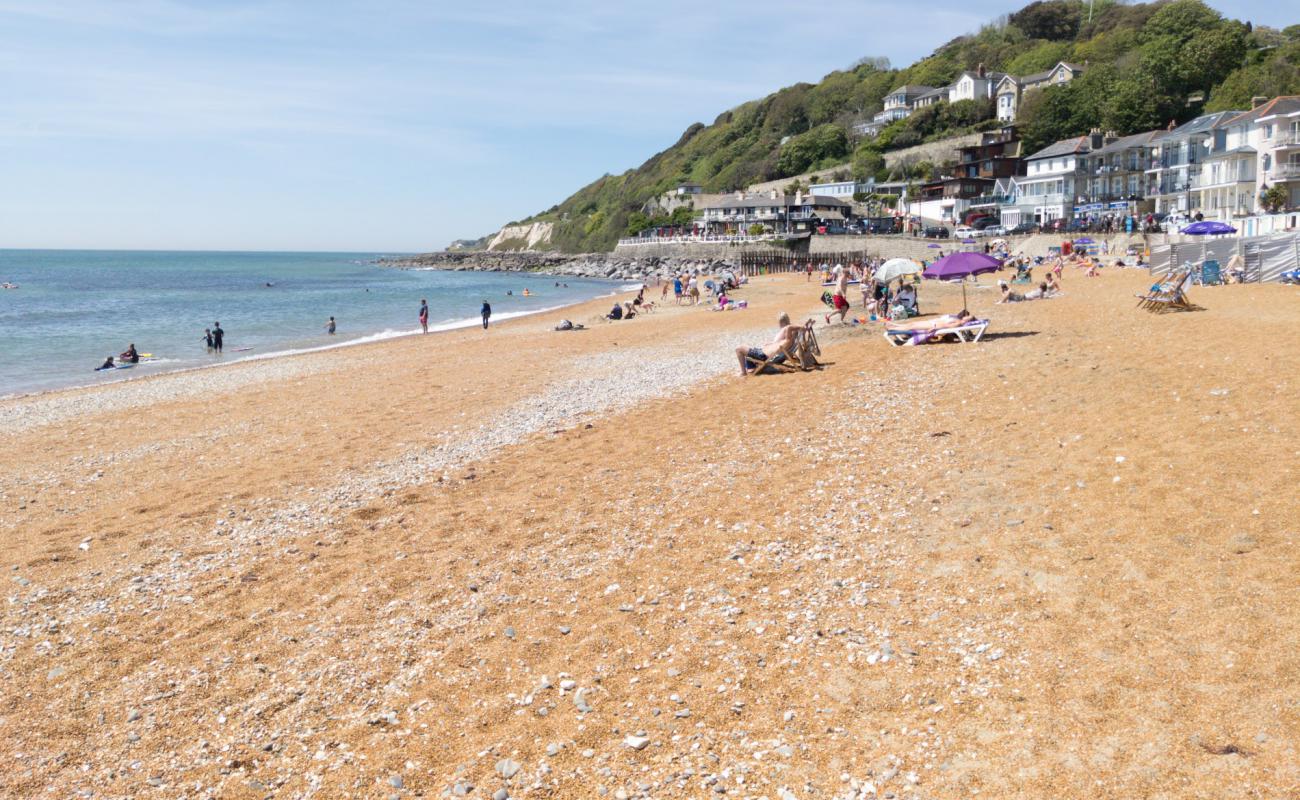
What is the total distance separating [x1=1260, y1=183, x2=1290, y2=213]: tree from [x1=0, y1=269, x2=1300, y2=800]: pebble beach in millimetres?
43501

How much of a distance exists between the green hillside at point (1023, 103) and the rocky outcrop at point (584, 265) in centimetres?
1120

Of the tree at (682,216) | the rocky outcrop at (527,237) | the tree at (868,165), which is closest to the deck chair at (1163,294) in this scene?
the tree at (868,165)

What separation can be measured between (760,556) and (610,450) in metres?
4.53

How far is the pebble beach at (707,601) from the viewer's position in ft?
15.6

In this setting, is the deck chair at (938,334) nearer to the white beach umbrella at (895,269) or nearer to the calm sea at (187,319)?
the white beach umbrella at (895,269)

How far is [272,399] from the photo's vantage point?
1870cm

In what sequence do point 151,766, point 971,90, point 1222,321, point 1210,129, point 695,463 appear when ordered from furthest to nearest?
point 971,90
point 1210,129
point 1222,321
point 695,463
point 151,766

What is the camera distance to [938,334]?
1708 cm

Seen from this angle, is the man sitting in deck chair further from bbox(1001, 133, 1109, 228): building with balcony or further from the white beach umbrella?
bbox(1001, 133, 1109, 228): building with balcony

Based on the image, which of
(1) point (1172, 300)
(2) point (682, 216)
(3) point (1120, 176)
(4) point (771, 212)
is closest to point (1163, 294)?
(1) point (1172, 300)

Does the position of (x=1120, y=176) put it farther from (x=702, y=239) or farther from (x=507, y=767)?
(x=507, y=767)

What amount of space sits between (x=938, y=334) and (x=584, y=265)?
94133 mm

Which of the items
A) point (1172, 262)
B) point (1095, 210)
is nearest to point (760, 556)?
point (1172, 262)

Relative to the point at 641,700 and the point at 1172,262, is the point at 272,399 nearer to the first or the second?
the point at 641,700
